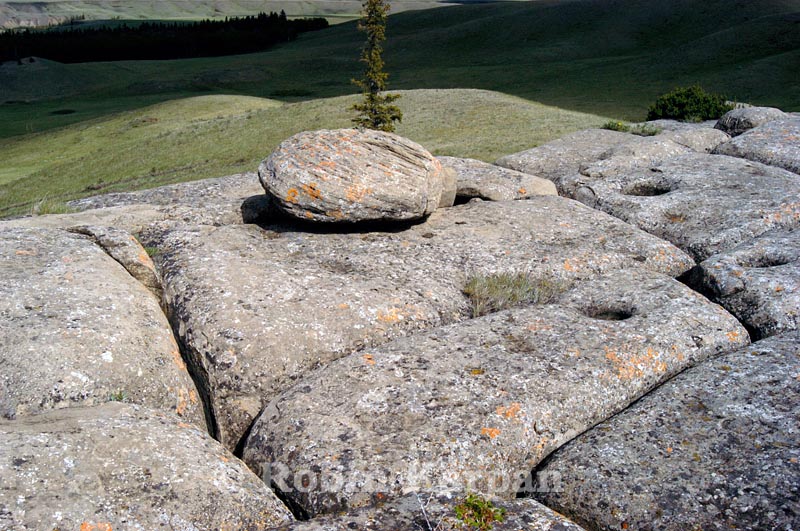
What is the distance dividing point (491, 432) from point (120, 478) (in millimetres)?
3563

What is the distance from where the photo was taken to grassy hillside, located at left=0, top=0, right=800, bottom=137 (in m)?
46.6

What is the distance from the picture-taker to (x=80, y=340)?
7.47 meters

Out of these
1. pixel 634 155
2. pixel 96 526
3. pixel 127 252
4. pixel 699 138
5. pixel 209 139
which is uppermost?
pixel 699 138

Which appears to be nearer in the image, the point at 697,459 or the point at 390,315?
the point at 697,459

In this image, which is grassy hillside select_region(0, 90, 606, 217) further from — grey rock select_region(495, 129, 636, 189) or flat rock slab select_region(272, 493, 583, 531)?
flat rock slab select_region(272, 493, 583, 531)

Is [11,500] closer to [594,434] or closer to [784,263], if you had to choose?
[594,434]

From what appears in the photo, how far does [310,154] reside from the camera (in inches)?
442

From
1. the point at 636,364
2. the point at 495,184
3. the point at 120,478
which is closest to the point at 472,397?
the point at 636,364

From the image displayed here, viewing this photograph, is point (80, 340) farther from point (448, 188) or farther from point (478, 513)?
point (448, 188)

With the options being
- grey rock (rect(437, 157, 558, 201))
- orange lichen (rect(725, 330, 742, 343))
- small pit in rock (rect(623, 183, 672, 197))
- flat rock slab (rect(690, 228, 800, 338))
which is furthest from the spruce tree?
orange lichen (rect(725, 330, 742, 343))

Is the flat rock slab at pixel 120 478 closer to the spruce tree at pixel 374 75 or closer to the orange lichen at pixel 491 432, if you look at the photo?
the orange lichen at pixel 491 432

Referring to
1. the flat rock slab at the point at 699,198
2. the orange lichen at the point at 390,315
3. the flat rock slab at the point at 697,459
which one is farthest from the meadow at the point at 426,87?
the flat rock slab at the point at 697,459

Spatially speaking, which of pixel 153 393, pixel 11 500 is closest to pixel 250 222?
pixel 153 393

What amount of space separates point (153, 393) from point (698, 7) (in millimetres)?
86632
